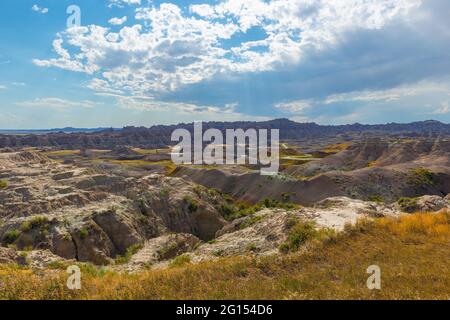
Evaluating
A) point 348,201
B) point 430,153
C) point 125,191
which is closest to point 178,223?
point 125,191

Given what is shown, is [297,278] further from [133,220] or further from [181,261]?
[133,220]

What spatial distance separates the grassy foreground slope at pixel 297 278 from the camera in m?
8.88

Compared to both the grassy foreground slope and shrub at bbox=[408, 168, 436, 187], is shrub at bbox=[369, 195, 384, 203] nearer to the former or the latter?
shrub at bbox=[408, 168, 436, 187]

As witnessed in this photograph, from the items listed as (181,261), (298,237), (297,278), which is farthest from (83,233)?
(297,278)

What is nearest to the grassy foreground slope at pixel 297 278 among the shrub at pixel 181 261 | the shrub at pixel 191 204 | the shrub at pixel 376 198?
the shrub at pixel 181 261

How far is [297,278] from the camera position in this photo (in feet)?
32.9

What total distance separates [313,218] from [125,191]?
22552 millimetres

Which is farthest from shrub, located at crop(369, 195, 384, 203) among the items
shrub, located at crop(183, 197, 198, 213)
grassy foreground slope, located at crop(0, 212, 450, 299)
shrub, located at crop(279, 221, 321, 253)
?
shrub, located at crop(279, 221, 321, 253)

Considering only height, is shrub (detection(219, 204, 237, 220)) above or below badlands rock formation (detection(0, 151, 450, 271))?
below

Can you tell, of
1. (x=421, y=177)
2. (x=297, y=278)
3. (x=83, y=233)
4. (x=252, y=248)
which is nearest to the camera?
(x=297, y=278)

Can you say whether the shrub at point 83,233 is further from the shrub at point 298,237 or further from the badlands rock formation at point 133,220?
the shrub at point 298,237

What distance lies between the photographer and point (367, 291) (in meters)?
8.88

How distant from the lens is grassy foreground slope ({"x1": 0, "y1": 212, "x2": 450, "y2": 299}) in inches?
349
